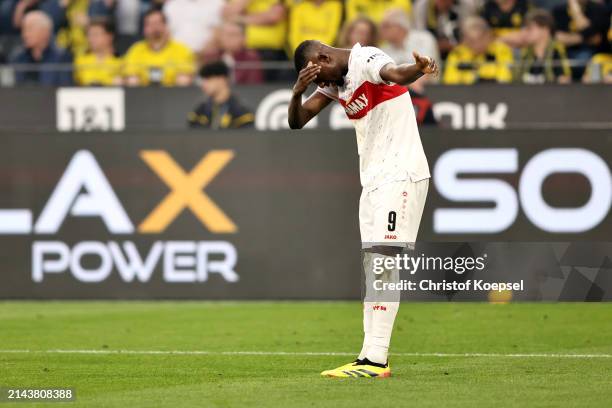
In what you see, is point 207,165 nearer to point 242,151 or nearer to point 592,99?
point 242,151

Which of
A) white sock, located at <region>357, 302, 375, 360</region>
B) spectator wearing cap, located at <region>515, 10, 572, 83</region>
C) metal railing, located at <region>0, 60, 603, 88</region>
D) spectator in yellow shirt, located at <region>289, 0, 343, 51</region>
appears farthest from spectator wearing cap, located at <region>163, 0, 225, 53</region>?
white sock, located at <region>357, 302, 375, 360</region>

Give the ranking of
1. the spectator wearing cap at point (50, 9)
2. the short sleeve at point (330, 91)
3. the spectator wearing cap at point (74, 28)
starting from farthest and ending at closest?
the spectator wearing cap at point (50, 9), the spectator wearing cap at point (74, 28), the short sleeve at point (330, 91)

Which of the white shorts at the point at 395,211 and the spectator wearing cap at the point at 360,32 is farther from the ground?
the spectator wearing cap at the point at 360,32

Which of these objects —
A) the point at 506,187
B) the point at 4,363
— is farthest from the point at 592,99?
the point at 4,363

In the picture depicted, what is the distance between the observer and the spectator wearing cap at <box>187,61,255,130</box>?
1623 cm

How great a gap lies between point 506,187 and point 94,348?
5.57 m

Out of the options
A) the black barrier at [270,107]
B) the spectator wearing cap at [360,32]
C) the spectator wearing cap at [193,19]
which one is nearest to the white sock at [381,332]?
the black barrier at [270,107]

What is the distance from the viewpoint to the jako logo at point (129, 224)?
1480 cm

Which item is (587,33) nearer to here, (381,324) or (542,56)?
(542,56)

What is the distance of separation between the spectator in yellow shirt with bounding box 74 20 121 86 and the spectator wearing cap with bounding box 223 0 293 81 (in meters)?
1.70

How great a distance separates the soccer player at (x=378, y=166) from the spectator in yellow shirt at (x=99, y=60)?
920cm

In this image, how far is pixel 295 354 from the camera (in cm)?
1036

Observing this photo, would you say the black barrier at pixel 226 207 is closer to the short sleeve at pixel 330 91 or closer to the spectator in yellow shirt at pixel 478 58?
the spectator in yellow shirt at pixel 478 58

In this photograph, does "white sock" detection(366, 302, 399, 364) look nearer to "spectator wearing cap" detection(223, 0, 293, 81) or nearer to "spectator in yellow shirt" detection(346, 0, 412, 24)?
"spectator in yellow shirt" detection(346, 0, 412, 24)
